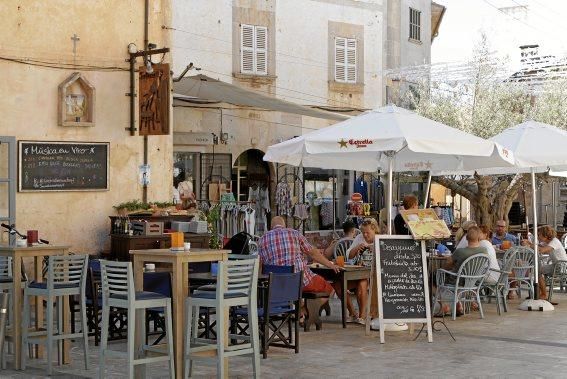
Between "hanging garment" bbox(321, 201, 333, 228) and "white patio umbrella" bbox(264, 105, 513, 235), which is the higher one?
"white patio umbrella" bbox(264, 105, 513, 235)

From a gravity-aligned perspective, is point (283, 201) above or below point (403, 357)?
above

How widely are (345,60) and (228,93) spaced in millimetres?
8135

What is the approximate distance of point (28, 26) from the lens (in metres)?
13.9

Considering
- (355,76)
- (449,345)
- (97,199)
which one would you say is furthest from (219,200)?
(449,345)

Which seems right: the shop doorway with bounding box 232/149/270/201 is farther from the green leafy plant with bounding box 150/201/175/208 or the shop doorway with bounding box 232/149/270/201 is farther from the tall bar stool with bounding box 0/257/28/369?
the tall bar stool with bounding box 0/257/28/369

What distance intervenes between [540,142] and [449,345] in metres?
4.32

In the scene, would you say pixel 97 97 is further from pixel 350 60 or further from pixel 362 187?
pixel 362 187

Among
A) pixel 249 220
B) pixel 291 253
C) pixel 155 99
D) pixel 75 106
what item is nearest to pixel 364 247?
pixel 291 253

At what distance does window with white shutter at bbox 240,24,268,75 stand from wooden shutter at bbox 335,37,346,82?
2432 mm

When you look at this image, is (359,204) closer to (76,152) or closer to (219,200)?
(219,200)

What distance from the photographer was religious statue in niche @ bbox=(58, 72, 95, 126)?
14.1m

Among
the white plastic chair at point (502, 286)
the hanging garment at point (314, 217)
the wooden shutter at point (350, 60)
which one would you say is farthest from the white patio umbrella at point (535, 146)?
the wooden shutter at point (350, 60)

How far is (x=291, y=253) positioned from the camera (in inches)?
446

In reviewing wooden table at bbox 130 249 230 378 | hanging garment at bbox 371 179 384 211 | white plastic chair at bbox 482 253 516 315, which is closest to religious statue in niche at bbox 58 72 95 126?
white plastic chair at bbox 482 253 516 315
